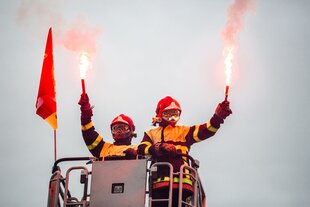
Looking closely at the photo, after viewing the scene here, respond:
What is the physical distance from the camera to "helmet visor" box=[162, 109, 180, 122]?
49.1 ft

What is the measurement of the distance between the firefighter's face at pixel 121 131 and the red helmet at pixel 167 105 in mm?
817

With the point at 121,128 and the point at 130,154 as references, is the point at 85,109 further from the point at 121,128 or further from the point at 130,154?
the point at 130,154

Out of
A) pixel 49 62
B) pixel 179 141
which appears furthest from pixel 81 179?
pixel 49 62

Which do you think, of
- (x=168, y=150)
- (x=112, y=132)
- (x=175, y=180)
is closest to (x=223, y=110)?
(x=168, y=150)

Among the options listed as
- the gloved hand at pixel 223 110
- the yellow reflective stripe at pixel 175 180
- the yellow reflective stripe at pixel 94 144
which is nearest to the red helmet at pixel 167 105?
the gloved hand at pixel 223 110

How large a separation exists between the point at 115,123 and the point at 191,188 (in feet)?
9.93

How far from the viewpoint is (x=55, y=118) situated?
50.2ft

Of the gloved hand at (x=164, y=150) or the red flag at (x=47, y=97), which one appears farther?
the red flag at (x=47, y=97)

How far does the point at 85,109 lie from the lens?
14.7 metres

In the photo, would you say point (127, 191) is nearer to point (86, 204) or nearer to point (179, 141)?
point (86, 204)

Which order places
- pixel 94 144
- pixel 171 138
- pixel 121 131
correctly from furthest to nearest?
pixel 121 131
pixel 94 144
pixel 171 138

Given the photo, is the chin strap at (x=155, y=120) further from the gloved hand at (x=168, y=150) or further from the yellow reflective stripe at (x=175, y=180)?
the yellow reflective stripe at (x=175, y=180)

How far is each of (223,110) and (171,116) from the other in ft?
4.44

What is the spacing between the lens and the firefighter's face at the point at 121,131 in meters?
15.4
